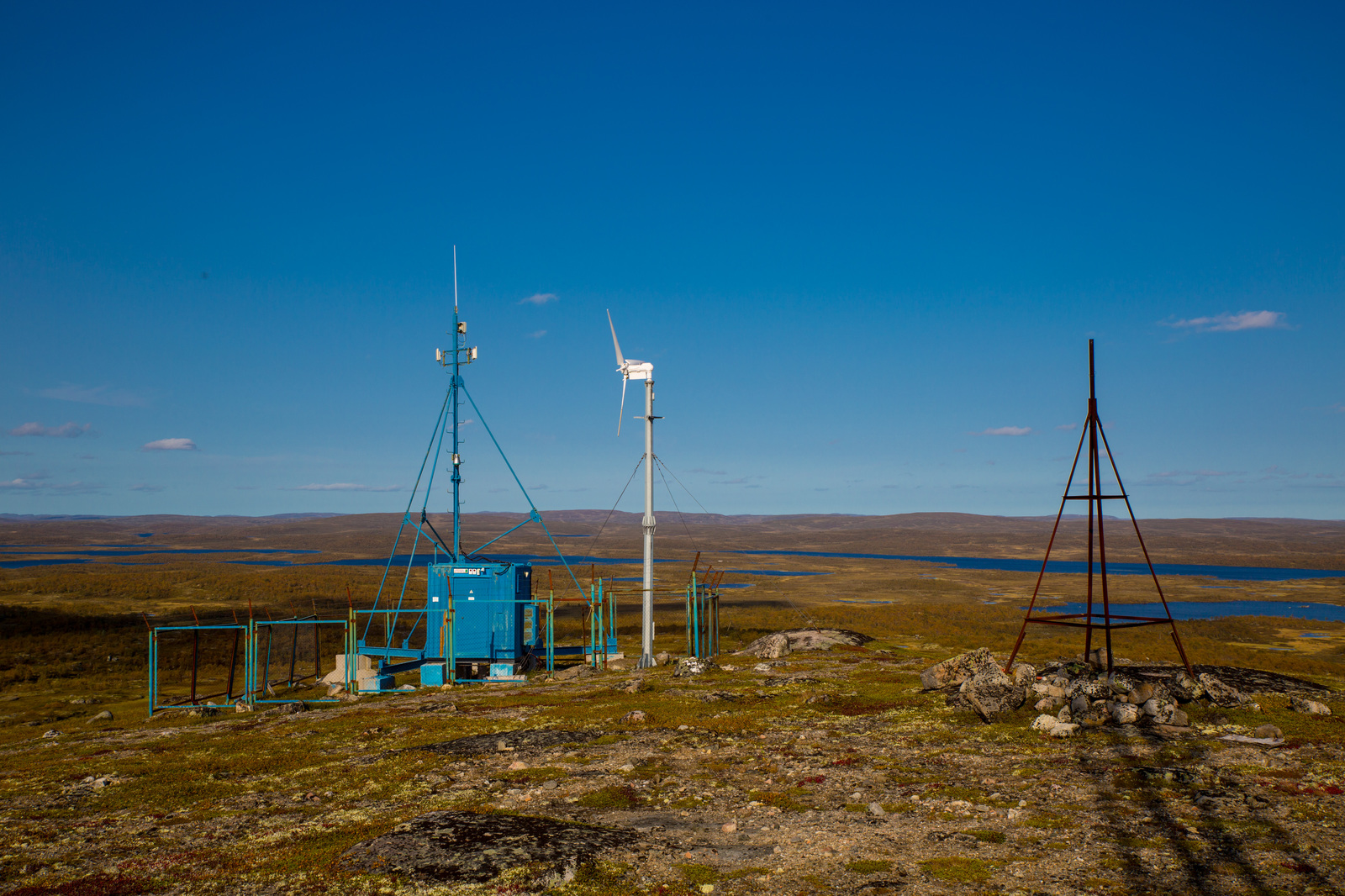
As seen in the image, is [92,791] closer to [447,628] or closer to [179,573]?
[447,628]

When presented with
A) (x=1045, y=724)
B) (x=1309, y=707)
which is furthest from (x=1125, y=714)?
(x=1309, y=707)

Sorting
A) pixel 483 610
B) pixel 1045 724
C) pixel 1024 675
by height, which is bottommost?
pixel 1045 724

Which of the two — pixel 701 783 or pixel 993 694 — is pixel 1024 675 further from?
pixel 701 783

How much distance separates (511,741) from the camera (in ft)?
57.0

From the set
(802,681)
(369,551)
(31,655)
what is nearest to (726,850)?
(802,681)

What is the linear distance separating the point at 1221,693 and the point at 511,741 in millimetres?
15146

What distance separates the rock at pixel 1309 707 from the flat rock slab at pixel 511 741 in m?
14.6

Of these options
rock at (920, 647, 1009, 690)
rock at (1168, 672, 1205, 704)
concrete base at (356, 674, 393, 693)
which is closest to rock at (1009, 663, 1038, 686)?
rock at (920, 647, 1009, 690)

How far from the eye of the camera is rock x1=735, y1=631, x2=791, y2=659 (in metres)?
30.6

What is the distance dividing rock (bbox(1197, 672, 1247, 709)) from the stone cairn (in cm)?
2

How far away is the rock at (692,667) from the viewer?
2567cm

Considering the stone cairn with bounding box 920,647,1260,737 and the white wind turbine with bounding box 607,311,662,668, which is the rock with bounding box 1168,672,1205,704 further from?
the white wind turbine with bounding box 607,311,662,668

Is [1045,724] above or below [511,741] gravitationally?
above

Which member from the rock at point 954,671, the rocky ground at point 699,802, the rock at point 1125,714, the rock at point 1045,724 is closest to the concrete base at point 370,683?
the rocky ground at point 699,802
